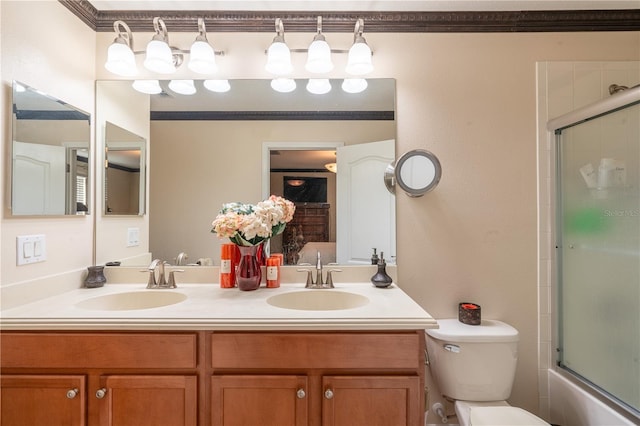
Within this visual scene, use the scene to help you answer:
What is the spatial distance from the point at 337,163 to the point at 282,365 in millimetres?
1007

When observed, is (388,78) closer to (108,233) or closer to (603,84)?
(603,84)

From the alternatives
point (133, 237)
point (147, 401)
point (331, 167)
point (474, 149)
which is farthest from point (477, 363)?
point (133, 237)

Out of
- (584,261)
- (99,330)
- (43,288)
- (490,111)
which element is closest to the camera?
(99,330)

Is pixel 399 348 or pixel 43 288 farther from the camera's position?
pixel 43 288

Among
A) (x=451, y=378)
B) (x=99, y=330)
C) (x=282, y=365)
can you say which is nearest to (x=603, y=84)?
(x=451, y=378)

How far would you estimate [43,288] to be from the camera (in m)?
1.24

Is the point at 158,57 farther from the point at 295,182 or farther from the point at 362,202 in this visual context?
the point at 362,202

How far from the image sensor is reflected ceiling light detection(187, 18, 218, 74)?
4.70 ft

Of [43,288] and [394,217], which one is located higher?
[394,217]

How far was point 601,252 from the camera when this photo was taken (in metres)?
1.39

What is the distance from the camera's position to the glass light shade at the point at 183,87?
1.56 meters

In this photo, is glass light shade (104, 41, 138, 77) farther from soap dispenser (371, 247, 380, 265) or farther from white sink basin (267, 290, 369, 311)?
soap dispenser (371, 247, 380, 265)

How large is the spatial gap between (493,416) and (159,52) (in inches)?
87.3

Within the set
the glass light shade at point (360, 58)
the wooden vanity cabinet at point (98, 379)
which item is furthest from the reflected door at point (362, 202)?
the wooden vanity cabinet at point (98, 379)
